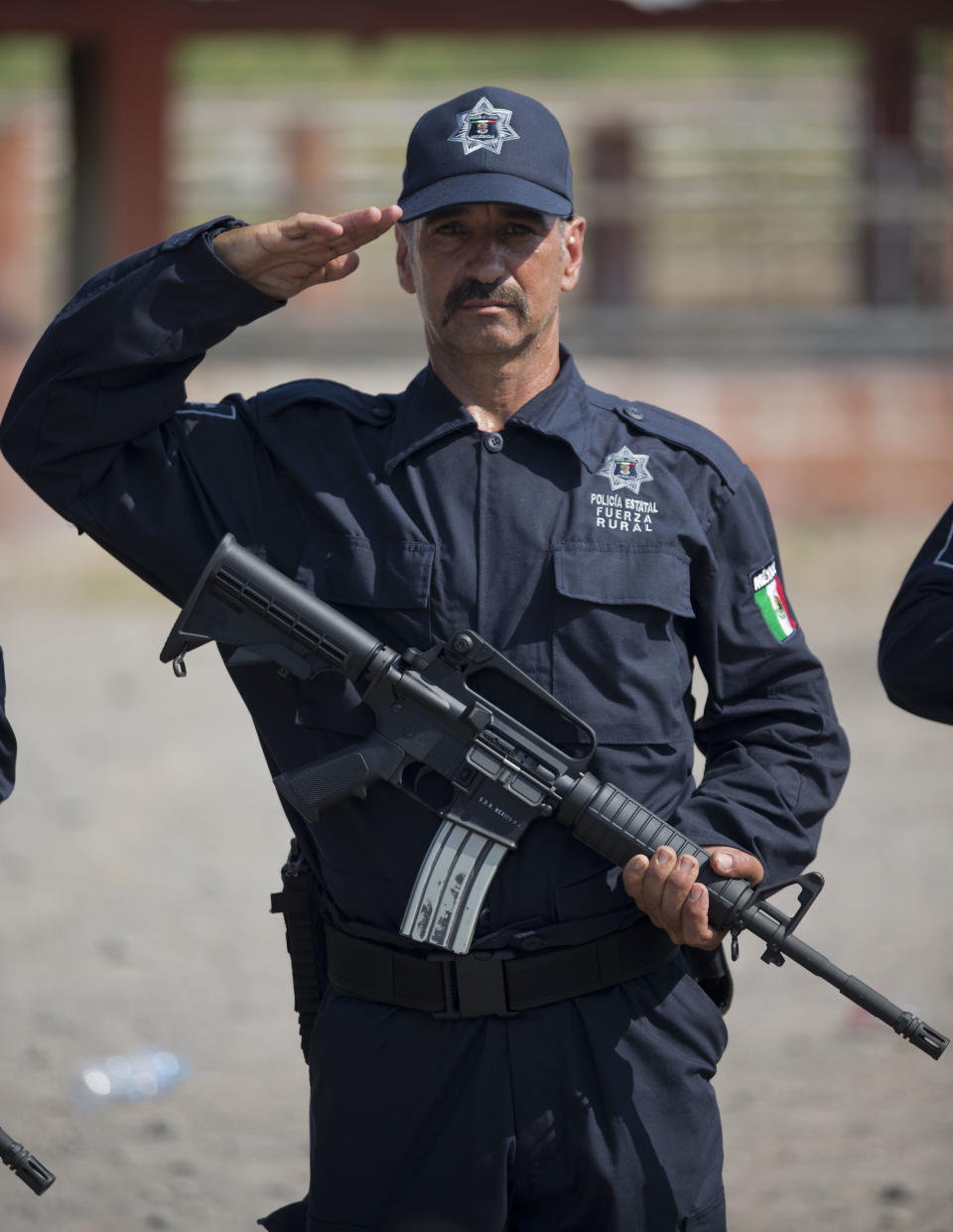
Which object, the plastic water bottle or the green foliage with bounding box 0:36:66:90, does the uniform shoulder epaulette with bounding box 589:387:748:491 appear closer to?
the plastic water bottle

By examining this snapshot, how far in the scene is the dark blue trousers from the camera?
229cm

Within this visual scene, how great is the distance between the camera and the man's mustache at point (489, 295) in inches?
93.5

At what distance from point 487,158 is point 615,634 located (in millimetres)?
725

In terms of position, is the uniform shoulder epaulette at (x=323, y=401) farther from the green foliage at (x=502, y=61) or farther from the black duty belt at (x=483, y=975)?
the green foliage at (x=502, y=61)

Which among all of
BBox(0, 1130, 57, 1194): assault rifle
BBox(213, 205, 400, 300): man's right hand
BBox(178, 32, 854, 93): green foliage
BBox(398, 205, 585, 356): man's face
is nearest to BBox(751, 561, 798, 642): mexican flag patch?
BBox(398, 205, 585, 356): man's face

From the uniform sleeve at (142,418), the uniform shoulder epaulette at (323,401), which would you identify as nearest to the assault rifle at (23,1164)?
the uniform sleeve at (142,418)

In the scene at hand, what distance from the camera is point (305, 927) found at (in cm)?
251

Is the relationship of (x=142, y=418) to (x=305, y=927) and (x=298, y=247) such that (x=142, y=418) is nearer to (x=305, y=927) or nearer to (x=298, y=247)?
(x=298, y=247)

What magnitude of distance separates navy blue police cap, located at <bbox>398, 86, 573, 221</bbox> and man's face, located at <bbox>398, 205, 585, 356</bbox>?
1.3 inches

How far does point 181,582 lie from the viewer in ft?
8.18

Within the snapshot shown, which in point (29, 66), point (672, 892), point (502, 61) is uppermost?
point (502, 61)

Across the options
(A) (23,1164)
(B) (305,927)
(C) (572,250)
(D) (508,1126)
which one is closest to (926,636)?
(C) (572,250)

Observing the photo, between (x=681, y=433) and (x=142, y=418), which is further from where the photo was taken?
(x=681, y=433)

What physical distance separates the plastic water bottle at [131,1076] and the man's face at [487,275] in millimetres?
2563
